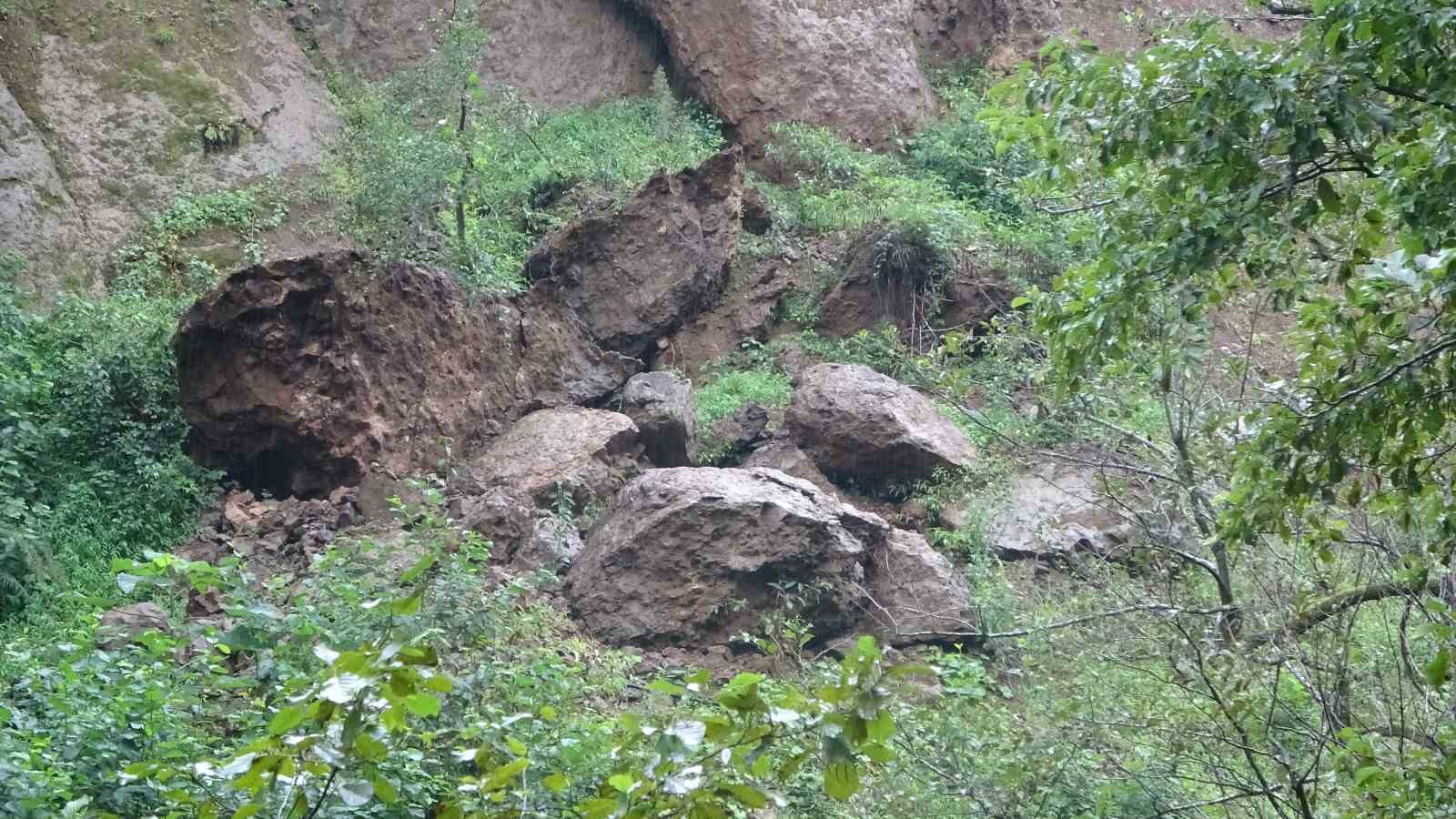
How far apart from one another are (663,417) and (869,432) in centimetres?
185

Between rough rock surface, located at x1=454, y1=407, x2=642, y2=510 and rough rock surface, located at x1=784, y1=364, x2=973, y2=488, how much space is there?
1.66 m

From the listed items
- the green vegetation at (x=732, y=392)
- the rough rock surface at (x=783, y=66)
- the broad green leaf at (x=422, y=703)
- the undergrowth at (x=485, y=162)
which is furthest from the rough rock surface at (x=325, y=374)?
the broad green leaf at (x=422, y=703)

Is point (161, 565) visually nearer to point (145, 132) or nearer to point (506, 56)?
point (145, 132)

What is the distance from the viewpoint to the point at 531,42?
755 inches

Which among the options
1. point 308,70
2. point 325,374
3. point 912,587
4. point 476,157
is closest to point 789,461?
point 912,587

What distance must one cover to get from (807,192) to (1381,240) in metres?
12.8

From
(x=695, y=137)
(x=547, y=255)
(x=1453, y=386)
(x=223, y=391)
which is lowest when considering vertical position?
(x=223, y=391)

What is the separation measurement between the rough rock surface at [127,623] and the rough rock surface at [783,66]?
12.7m

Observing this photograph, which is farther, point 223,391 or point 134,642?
point 223,391

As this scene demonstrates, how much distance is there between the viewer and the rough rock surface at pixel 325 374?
1087 cm

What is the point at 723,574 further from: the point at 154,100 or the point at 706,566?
the point at 154,100

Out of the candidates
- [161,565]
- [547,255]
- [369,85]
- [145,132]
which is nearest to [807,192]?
[547,255]

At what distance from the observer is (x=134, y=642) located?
5.89 metres

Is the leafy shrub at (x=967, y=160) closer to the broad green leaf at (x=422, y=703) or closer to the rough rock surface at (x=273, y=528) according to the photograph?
the rough rock surface at (x=273, y=528)
